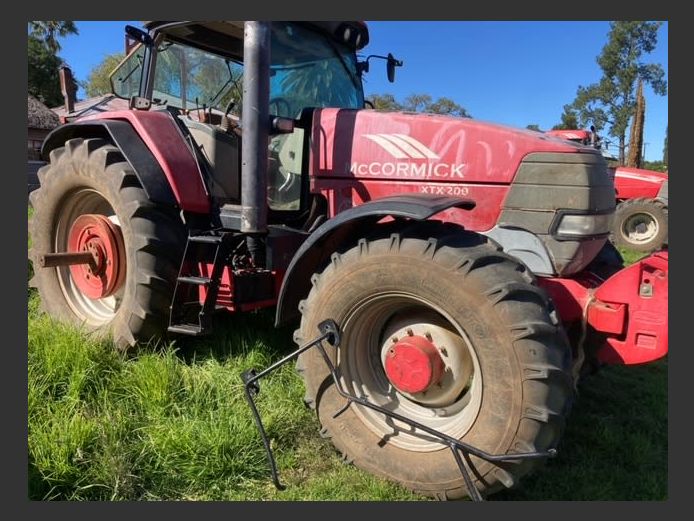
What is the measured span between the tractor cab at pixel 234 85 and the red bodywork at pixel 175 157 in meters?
0.10

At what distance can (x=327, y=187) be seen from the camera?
3.42 meters

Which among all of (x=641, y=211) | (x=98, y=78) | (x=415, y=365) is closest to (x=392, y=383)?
(x=415, y=365)

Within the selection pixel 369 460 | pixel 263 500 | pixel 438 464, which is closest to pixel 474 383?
pixel 438 464

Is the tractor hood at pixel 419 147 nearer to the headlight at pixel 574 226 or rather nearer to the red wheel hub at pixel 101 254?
the headlight at pixel 574 226

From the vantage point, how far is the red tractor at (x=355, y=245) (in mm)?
2430

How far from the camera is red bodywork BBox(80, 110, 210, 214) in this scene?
3.52 metres

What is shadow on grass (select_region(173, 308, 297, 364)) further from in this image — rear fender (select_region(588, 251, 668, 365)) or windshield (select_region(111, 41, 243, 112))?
rear fender (select_region(588, 251, 668, 365))

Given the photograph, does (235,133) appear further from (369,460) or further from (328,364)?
(369,460)

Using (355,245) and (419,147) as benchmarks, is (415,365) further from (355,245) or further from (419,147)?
(419,147)

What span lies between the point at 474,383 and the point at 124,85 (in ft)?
11.5

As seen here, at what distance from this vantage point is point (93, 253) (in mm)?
3861

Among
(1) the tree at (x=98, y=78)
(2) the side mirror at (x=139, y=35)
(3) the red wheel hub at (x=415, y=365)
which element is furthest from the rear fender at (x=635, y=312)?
(1) the tree at (x=98, y=78)

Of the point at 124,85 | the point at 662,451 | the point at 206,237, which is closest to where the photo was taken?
the point at 662,451

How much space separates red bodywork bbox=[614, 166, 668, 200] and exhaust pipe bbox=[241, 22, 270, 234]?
935 centimetres
